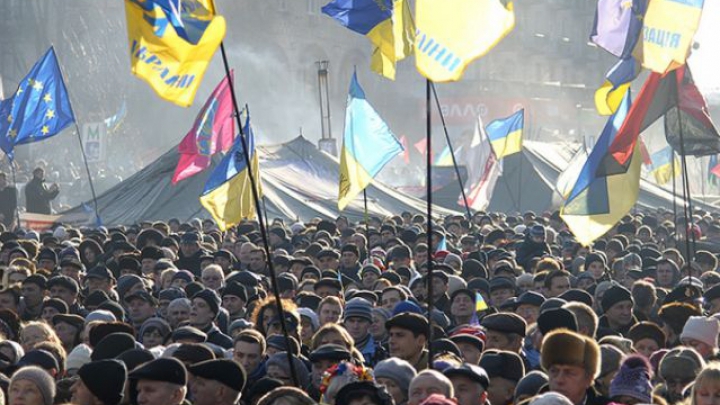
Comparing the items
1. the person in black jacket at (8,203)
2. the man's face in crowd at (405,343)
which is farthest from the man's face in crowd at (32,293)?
the person in black jacket at (8,203)

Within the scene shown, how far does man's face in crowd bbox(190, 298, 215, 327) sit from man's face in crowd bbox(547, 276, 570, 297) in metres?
3.23

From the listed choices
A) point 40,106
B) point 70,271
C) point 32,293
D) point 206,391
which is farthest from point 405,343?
point 40,106

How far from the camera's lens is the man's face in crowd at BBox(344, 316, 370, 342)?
10250mm

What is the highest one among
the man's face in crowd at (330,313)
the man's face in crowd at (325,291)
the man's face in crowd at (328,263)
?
the man's face in crowd at (330,313)

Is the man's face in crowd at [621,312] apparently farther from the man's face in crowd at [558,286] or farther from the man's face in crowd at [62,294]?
the man's face in crowd at [62,294]

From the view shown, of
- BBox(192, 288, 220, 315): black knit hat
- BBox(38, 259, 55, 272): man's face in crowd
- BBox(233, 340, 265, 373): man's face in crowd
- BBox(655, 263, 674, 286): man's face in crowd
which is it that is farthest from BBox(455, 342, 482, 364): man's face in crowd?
BBox(38, 259, 55, 272): man's face in crowd

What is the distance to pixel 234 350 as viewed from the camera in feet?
28.9

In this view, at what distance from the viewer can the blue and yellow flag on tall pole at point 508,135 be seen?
26.3 m

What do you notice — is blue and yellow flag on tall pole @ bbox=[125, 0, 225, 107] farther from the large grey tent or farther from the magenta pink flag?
the large grey tent

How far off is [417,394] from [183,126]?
174 feet

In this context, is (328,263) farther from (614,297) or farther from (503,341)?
(503,341)

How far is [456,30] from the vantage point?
915 centimetres

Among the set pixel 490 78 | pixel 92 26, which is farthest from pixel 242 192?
pixel 490 78

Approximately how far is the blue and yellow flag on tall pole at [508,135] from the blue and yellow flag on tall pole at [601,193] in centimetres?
1336
